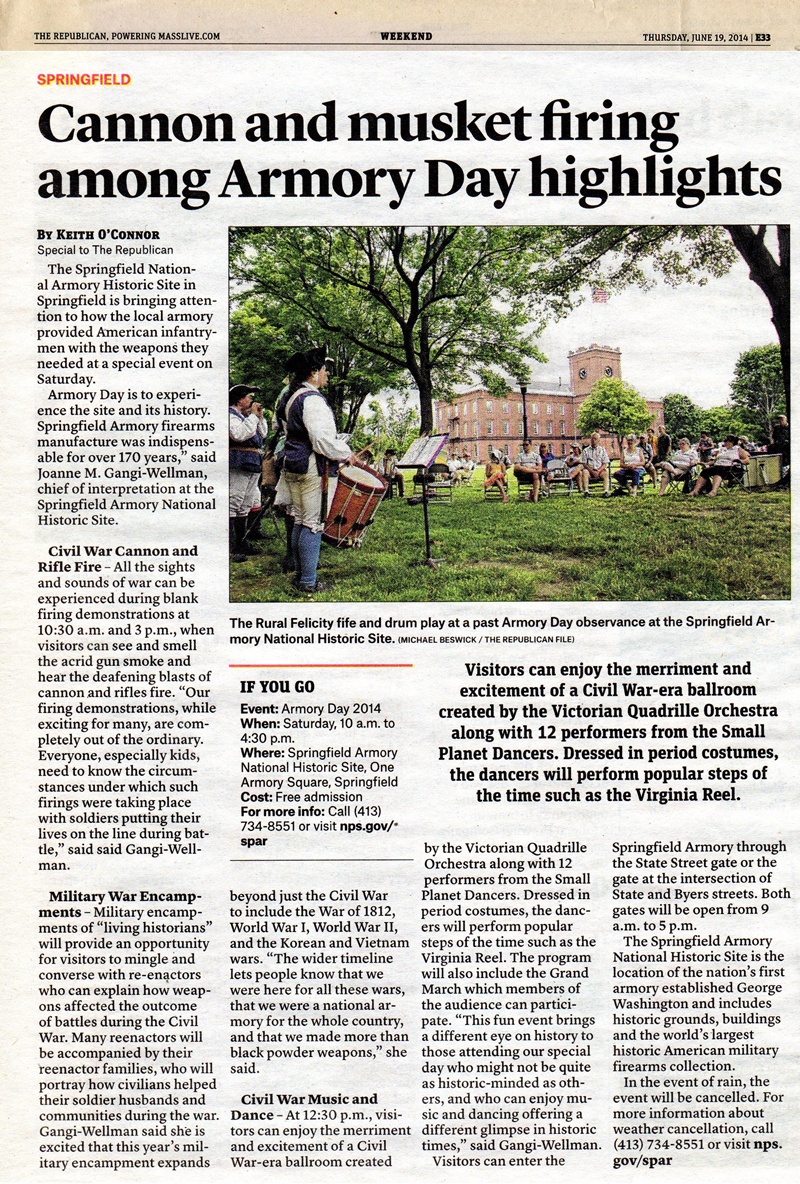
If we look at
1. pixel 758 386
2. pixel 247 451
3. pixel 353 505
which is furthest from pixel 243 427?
pixel 758 386

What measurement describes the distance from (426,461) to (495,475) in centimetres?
27

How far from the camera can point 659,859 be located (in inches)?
67.3

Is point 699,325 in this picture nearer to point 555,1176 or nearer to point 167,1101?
point 555,1176

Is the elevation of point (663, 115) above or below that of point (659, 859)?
above

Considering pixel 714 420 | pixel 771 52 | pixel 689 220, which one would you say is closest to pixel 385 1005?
pixel 714 420

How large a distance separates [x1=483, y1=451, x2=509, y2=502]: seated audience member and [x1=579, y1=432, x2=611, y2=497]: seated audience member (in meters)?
0.27

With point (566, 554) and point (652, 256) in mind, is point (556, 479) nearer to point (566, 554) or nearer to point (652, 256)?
point (566, 554)

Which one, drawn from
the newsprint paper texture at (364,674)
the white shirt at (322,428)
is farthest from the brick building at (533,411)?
the white shirt at (322,428)

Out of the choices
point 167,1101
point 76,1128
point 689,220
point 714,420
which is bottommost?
point 76,1128

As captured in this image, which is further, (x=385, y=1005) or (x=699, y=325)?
(x=699, y=325)

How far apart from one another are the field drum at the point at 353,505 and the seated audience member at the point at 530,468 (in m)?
0.47

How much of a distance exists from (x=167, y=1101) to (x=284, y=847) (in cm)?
91

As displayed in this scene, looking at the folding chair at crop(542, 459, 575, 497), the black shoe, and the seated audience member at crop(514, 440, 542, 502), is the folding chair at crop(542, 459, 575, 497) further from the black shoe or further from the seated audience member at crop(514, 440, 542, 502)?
the black shoe

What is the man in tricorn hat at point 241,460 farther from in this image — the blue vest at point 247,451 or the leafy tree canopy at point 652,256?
the leafy tree canopy at point 652,256
